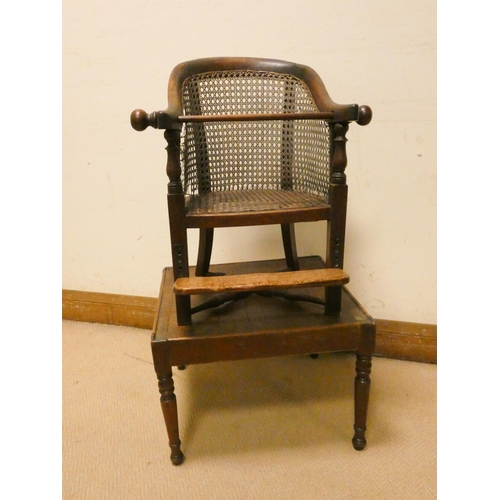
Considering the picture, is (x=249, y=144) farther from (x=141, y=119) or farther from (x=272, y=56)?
(x=141, y=119)

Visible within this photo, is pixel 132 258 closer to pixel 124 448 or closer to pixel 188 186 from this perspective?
pixel 188 186

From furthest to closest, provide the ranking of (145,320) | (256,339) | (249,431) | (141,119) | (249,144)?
(145,320), (249,144), (249,431), (256,339), (141,119)

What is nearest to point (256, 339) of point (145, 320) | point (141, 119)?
point (141, 119)

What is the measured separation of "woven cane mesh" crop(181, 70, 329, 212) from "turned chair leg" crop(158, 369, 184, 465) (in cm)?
45

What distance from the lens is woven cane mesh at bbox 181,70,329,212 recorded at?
113 centimetres

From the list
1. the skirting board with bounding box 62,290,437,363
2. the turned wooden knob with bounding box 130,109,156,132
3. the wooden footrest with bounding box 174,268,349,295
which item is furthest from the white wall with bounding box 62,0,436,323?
the turned wooden knob with bounding box 130,109,156,132

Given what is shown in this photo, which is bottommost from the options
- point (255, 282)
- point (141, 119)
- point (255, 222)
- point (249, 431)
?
point (249, 431)

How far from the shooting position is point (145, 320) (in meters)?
1.68

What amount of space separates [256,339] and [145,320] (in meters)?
0.85

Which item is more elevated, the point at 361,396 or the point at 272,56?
the point at 272,56

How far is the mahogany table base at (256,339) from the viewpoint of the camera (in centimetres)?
94

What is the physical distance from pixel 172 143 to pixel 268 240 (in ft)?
2.24

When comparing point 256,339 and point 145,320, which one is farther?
point 145,320

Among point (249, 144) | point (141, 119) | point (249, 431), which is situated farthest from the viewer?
point (249, 144)
